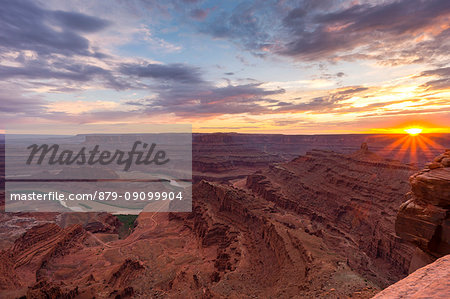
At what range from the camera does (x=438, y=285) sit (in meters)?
5.43

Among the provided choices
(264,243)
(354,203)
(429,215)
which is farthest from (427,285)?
(354,203)

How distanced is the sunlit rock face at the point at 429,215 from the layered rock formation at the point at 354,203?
1764cm

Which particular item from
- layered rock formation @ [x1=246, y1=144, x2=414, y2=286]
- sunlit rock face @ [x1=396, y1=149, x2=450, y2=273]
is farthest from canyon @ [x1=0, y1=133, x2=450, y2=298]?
layered rock formation @ [x1=246, y1=144, x2=414, y2=286]

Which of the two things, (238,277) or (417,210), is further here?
(238,277)

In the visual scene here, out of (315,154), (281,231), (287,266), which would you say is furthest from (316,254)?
(315,154)

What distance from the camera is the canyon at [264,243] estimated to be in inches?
561

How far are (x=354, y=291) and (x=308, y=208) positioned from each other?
34.7 metres

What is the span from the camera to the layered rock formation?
3072 centimetres

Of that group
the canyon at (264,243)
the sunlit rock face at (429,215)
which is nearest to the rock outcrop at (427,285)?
the canyon at (264,243)

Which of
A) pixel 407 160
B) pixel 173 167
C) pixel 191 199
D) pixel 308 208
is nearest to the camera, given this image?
pixel 308 208

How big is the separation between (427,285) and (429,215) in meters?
6.74

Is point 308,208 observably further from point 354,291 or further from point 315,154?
point 354,291

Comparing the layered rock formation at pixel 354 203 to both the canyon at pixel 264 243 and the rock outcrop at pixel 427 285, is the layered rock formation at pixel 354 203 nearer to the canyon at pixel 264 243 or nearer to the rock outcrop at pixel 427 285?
the canyon at pixel 264 243

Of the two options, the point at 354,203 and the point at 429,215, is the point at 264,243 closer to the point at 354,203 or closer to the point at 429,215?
the point at 429,215
